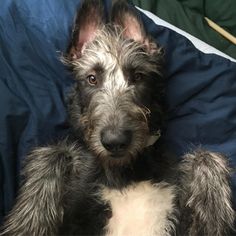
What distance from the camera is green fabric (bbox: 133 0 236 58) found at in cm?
330

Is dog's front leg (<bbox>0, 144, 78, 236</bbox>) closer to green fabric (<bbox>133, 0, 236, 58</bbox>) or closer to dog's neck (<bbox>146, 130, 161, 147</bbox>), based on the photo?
dog's neck (<bbox>146, 130, 161, 147</bbox>)

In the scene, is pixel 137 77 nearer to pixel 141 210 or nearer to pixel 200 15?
pixel 141 210

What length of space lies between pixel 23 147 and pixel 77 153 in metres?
0.29

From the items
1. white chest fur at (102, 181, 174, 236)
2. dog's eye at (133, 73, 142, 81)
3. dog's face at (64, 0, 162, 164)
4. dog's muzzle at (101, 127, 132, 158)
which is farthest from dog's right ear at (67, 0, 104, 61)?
white chest fur at (102, 181, 174, 236)

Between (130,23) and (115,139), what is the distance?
2.62 feet

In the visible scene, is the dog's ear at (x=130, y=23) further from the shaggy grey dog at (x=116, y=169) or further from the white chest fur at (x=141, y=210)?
the white chest fur at (x=141, y=210)

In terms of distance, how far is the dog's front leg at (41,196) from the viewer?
2.46 m

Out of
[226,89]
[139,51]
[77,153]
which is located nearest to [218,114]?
[226,89]

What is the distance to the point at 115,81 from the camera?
2570 millimetres

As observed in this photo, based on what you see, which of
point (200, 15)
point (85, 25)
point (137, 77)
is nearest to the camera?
point (137, 77)

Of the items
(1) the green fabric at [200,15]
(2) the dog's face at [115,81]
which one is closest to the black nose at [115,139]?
(2) the dog's face at [115,81]

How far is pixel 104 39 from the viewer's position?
273 centimetres

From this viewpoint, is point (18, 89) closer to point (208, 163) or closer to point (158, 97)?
point (158, 97)

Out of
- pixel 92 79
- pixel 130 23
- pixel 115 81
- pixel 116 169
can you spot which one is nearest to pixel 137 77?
pixel 115 81
